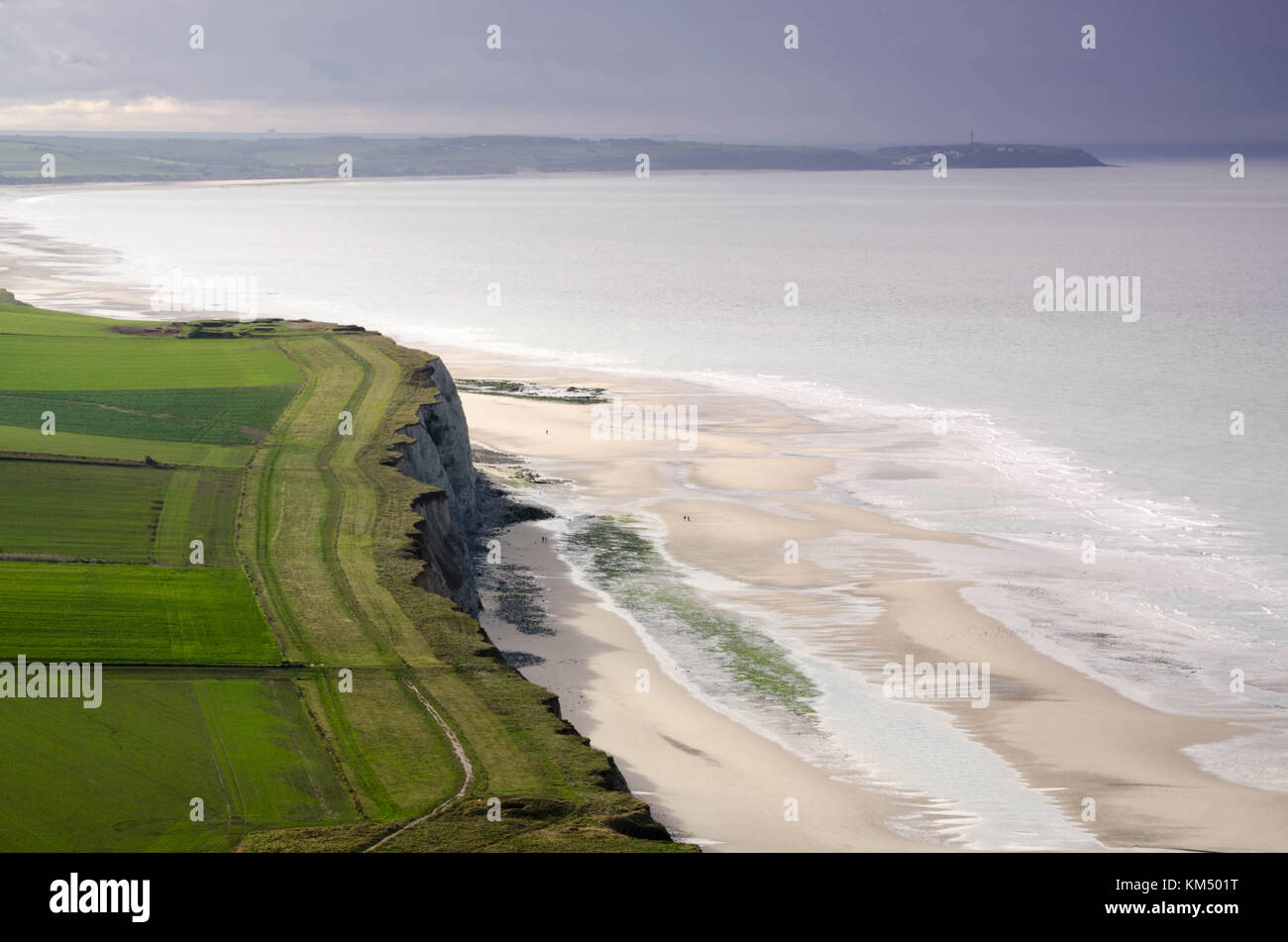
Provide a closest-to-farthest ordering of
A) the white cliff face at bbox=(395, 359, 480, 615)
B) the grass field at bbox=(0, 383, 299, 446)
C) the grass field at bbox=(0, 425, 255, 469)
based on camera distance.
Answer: the white cliff face at bbox=(395, 359, 480, 615), the grass field at bbox=(0, 425, 255, 469), the grass field at bbox=(0, 383, 299, 446)

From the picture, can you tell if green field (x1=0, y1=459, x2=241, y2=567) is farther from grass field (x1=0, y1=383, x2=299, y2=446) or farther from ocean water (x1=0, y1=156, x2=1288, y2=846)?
ocean water (x1=0, y1=156, x2=1288, y2=846)

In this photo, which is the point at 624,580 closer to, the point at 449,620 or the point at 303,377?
the point at 449,620

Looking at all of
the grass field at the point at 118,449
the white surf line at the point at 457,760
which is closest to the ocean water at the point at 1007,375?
the white surf line at the point at 457,760

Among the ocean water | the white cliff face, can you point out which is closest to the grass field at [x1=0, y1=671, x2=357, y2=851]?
the white cliff face

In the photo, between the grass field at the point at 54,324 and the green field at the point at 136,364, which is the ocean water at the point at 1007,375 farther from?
the grass field at the point at 54,324

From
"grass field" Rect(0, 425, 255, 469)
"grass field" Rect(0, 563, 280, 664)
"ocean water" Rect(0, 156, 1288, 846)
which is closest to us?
"grass field" Rect(0, 563, 280, 664)

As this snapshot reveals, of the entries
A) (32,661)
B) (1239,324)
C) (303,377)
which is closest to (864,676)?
(32,661)

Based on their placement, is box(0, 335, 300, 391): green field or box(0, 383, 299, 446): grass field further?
box(0, 335, 300, 391): green field
